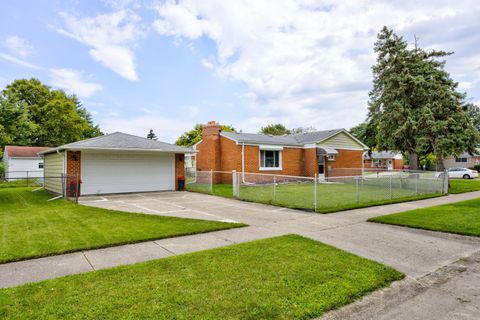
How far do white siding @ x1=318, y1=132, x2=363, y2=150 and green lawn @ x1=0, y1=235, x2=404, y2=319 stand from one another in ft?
61.8

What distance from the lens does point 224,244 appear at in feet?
19.6

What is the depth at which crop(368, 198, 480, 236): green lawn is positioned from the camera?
742 cm

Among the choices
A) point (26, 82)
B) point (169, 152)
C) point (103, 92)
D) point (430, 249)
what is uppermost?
point (26, 82)

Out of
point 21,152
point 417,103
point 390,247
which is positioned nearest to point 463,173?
point 417,103

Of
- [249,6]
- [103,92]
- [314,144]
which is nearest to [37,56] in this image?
[103,92]

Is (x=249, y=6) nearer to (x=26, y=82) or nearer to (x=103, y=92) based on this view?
(x=103, y=92)

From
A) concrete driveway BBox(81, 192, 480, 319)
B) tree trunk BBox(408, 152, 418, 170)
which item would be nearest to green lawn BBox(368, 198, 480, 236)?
concrete driveway BBox(81, 192, 480, 319)

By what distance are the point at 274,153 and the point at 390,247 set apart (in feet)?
51.8

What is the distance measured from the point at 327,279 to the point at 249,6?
438 inches

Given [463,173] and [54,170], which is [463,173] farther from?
[54,170]

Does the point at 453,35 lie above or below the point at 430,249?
above

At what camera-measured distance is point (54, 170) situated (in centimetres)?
1606

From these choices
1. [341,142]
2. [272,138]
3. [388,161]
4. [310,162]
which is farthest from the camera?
[388,161]

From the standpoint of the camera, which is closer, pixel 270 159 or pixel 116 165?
pixel 116 165
